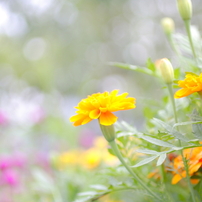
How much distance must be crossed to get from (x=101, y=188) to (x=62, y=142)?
919 mm

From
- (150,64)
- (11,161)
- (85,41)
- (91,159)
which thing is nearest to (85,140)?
(11,161)

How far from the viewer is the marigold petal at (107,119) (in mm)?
245

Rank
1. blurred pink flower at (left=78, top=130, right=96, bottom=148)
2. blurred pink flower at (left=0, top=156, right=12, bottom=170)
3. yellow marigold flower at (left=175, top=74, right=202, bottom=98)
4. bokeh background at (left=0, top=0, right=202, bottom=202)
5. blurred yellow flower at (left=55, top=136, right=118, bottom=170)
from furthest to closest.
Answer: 1. bokeh background at (left=0, top=0, right=202, bottom=202)
2. blurred pink flower at (left=78, top=130, right=96, bottom=148)
3. blurred pink flower at (left=0, top=156, right=12, bottom=170)
4. blurred yellow flower at (left=55, top=136, right=118, bottom=170)
5. yellow marigold flower at (left=175, top=74, right=202, bottom=98)

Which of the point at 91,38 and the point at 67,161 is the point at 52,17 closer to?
the point at 91,38

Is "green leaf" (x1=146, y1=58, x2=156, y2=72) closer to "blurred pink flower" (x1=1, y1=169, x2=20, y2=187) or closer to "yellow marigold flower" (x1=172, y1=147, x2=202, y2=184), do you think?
"yellow marigold flower" (x1=172, y1=147, x2=202, y2=184)

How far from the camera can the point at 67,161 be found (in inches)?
30.3

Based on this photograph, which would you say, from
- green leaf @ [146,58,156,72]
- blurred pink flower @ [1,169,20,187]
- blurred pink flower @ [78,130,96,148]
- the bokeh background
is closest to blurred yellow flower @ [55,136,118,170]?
blurred pink flower @ [1,169,20,187]

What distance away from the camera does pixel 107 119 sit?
250 millimetres

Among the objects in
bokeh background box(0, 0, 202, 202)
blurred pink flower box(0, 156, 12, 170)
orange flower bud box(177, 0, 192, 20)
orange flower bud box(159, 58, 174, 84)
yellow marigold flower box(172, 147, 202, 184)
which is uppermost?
bokeh background box(0, 0, 202, 202)

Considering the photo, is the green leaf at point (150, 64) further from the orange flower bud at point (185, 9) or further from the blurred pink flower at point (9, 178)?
the blurred pink flower at point (9, 178)

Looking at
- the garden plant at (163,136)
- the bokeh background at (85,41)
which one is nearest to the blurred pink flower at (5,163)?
the garden plant at (163,136)

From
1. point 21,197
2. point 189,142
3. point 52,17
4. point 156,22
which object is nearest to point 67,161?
point 21,197

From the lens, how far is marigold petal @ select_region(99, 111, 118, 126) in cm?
24

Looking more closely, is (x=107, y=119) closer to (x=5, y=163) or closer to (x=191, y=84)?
(x=191, y=84)
